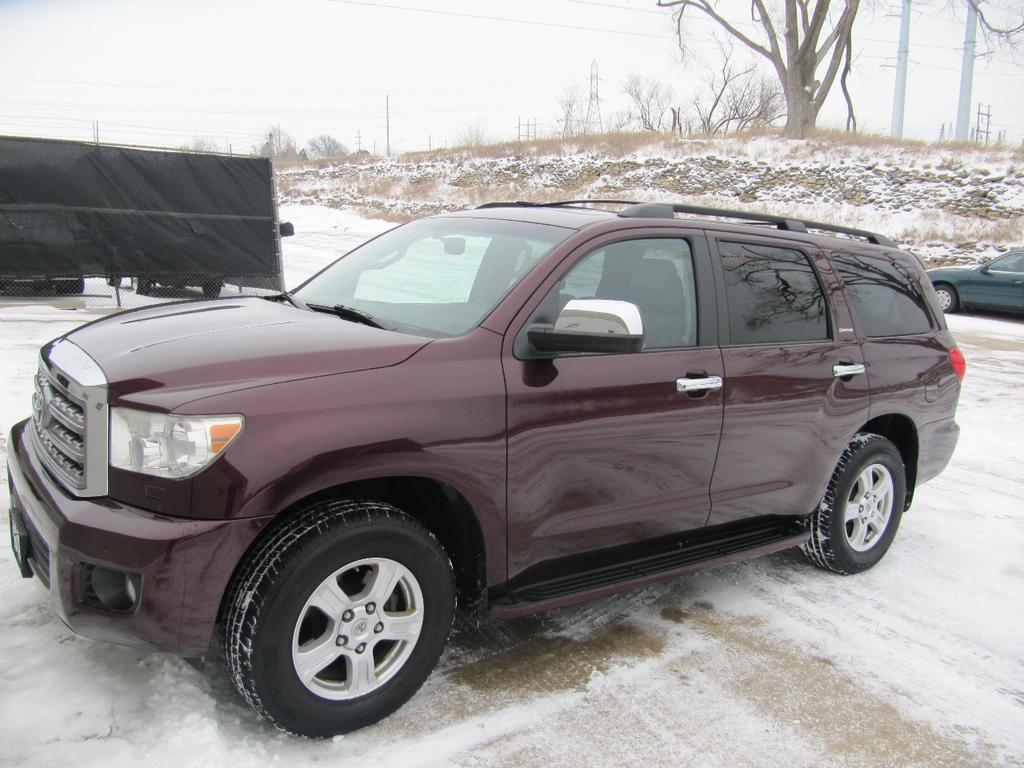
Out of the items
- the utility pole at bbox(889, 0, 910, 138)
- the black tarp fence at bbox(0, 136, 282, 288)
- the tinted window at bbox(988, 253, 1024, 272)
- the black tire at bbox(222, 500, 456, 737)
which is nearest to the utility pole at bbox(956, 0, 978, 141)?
the utility pole at bbox(889, 0, 910, 138)

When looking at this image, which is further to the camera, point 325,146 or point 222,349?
point 325,146

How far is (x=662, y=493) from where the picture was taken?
11.5 ft

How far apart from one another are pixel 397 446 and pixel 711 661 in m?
1.73

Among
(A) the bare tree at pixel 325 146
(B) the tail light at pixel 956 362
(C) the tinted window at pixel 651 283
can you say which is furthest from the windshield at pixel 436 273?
(A) the bare tree at pixel 325 146

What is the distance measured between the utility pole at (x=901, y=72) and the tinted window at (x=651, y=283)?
36062mm

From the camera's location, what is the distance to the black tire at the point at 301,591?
8.30ft

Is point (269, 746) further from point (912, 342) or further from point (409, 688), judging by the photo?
point (912, 342)

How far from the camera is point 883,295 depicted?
15.3 ft

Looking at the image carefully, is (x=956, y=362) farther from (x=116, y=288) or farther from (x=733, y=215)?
(x=116, y=288)

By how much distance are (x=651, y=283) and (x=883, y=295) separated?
1798 mm

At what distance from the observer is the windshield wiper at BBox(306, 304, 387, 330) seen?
128 inches

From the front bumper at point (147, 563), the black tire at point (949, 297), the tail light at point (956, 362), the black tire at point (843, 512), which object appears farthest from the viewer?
the black tire at point (949, 297)

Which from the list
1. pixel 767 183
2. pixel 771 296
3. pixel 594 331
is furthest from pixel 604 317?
pixel 767 183

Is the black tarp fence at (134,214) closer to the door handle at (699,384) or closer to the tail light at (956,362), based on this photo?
the tail light at (956,362)
